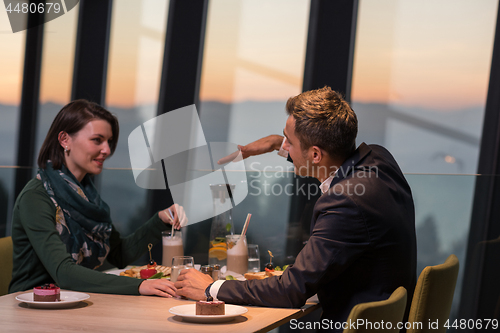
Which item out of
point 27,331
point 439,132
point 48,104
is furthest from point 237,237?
point 48,104

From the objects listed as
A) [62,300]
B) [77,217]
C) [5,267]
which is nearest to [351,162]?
[62,300]

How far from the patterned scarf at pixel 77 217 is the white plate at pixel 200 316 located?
0.77m

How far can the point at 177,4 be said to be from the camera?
13.9 ft

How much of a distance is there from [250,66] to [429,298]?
10.3ft

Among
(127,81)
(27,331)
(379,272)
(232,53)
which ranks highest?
(232,53)

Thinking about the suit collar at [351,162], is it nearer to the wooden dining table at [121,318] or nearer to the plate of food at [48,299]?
the wooden dining table at [121,318]

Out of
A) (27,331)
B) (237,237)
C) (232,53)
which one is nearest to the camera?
(27,331)

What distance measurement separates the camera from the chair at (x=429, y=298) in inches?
52.9

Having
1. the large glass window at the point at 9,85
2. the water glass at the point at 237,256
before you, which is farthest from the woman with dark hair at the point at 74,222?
the large glass window at the point at 9,85

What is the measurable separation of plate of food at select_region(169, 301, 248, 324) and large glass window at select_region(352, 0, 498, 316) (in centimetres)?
278

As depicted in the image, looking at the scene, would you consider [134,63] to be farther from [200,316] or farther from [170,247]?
[200,316]

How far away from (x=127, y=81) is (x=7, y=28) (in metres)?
1.23

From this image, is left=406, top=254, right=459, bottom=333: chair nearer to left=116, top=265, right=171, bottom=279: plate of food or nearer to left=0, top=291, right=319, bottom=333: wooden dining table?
left=0, top=291, right=319, bottom=333: wooden dining table

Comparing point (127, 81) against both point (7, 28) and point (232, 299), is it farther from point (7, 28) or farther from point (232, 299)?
point (232, 299)
